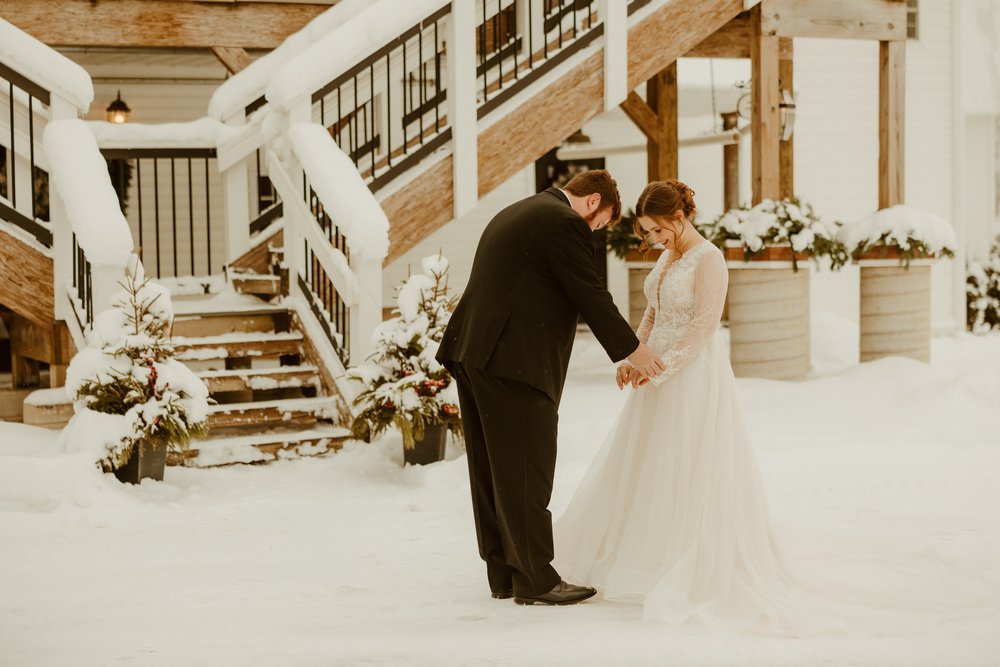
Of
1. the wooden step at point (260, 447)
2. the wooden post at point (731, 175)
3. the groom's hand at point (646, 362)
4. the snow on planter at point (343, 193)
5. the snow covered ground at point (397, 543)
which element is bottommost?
the snow covered ground at point (397, 543)

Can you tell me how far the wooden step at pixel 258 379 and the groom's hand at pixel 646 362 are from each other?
162 inches

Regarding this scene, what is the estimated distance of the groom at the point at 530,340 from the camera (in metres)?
4.85

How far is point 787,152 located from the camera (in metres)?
13.1

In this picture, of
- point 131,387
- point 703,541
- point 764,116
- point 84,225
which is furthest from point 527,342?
point 764,116

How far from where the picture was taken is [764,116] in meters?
10.9

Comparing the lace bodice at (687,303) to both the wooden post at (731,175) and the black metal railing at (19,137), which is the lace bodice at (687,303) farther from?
the wooden post at (731,175)

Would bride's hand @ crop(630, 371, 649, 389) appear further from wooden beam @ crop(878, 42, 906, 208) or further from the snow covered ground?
wooden beam @ crop(878, 42, 906, 208)

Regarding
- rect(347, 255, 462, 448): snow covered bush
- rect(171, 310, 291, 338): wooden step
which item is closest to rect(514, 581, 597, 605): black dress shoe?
rect(347, 255, 462, 448): snow covered bush

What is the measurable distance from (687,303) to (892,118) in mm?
7251

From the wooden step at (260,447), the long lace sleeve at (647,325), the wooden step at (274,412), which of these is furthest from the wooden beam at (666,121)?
the long lace sleeve at (647,325)

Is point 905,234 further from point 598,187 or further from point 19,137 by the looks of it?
point 19,137

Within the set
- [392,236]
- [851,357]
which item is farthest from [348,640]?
[851,357]

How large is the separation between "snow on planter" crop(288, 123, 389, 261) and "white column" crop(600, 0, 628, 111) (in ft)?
7.98

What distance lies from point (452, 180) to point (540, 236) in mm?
4742
